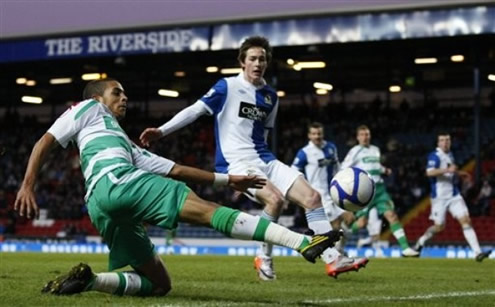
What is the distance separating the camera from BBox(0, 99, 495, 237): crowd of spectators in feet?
102

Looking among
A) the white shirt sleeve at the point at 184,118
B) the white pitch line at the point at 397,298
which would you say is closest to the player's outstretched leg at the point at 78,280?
the white pitch line at the point at 397,298

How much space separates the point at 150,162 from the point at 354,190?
2.91 m

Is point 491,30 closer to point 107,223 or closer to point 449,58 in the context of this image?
point 449,58

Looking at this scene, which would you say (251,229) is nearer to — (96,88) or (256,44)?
(96,88)

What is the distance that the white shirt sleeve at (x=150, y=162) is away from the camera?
6949 millimetres

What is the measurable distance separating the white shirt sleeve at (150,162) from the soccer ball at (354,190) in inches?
110

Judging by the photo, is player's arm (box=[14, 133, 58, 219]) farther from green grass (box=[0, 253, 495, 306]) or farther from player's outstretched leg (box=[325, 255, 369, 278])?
player's outstretched leg (box=[325, 255, 369, 278])

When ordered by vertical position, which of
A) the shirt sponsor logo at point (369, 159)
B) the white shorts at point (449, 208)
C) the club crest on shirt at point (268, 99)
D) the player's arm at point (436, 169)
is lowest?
the white shorts at point (449, 208)

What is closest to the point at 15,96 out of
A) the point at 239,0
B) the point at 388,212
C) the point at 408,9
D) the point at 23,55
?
the point at 23,55

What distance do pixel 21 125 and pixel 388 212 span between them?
2808 cm

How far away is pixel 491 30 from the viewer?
81.3 feet

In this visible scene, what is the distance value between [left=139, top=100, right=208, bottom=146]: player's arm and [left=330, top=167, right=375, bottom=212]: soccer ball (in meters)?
1.52

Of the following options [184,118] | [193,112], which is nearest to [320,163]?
[193,112]

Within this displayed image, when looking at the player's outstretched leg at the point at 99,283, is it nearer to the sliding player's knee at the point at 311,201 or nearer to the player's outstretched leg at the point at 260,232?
the player's outstretched leg at the point at 260,232
